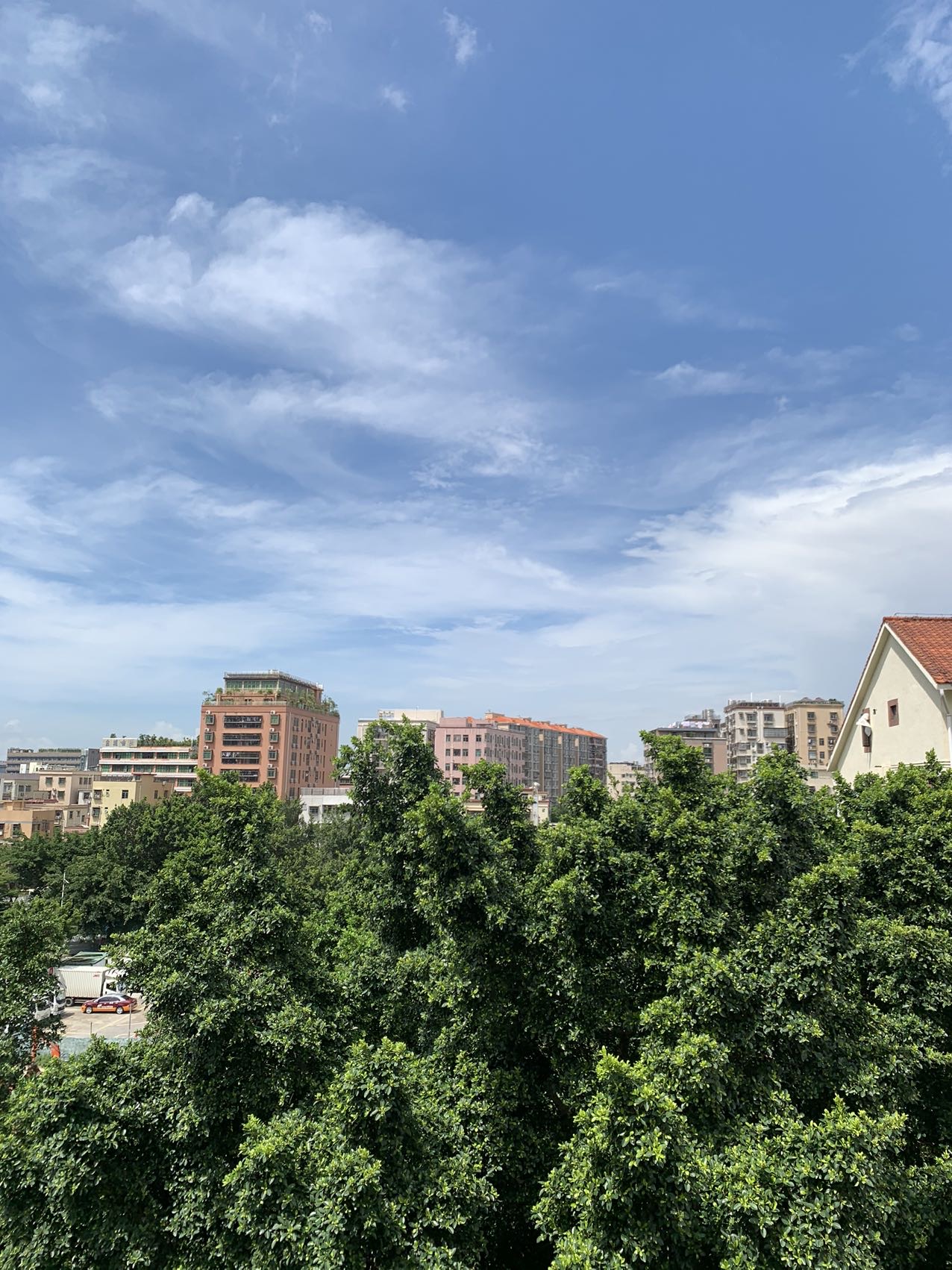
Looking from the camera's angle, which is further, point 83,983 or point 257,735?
point 257,735

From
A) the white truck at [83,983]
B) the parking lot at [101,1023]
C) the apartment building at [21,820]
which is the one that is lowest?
the parking lot at [101,1023]

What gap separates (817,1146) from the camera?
8453 mm

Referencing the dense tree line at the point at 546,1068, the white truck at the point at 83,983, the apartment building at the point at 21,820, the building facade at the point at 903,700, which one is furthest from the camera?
the apartment building at the point at 21,820

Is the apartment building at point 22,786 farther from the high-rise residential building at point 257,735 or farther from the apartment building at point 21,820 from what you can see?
the apartment building at point 21,820

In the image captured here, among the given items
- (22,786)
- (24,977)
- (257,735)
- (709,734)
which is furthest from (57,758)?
(24,977)

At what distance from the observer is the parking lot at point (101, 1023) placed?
117ft

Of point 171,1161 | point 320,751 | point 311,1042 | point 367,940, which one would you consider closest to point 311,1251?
point 311,1042

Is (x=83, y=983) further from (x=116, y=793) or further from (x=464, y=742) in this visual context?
(x=464, y=742)

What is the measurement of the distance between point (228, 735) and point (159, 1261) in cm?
8682

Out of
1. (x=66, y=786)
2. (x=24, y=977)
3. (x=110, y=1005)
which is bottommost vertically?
(x=110, y=1005)

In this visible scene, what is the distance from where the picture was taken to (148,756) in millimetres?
104688

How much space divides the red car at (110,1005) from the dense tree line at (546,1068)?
34.4 meters

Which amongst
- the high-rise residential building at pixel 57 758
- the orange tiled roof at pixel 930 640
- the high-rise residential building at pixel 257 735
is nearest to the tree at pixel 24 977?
the orange tiled roof at pixel 930 640

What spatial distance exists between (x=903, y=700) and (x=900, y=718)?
1.90 ft
